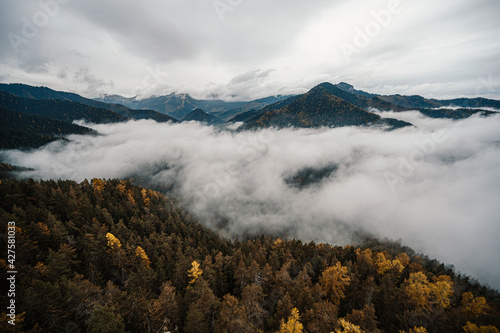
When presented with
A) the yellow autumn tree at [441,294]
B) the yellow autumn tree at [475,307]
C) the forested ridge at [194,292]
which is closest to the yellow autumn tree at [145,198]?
the forested ridge at [194,292]

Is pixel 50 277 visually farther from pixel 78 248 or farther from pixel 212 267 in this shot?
pixel 212 267

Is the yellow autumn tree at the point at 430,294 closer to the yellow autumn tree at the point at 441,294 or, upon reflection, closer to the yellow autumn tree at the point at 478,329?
the yellow autumn tree at the point at 441,294

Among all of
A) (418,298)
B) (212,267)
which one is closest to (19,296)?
(212,267)

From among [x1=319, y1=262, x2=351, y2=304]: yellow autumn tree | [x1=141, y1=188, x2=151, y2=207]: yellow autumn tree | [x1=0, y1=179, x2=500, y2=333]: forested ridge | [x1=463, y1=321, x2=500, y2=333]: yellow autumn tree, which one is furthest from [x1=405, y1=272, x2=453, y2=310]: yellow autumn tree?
[x1=141, y1=188, x2=151, y2=207]: yellow autumn tree
